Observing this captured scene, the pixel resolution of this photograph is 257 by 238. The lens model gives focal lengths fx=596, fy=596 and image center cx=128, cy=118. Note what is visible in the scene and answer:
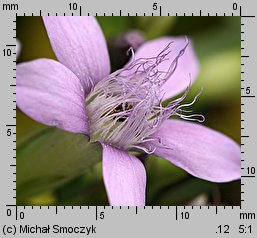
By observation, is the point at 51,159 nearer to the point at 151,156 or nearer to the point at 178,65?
the point at 151,156

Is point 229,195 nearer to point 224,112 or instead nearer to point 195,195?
point 195,195

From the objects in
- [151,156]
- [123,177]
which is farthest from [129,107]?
[123,177]

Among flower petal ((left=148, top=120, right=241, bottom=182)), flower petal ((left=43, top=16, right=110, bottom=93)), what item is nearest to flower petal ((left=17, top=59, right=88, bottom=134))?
flower petal ((left=43, top=16, right=110, bottom=93))

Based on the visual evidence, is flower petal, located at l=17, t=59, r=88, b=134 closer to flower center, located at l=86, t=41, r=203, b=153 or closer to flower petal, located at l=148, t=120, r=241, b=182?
flower center, located at l=86, t=41, r=203, b=153

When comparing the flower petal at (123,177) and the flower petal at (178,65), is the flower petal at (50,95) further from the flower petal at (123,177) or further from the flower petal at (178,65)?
the flower petal at (178,65)

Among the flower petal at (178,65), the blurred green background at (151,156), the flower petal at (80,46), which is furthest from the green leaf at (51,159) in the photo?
the flower petal at (178,65)

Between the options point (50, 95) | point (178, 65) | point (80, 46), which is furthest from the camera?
point (178, 65)

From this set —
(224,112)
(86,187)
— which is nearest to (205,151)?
(86,187)
